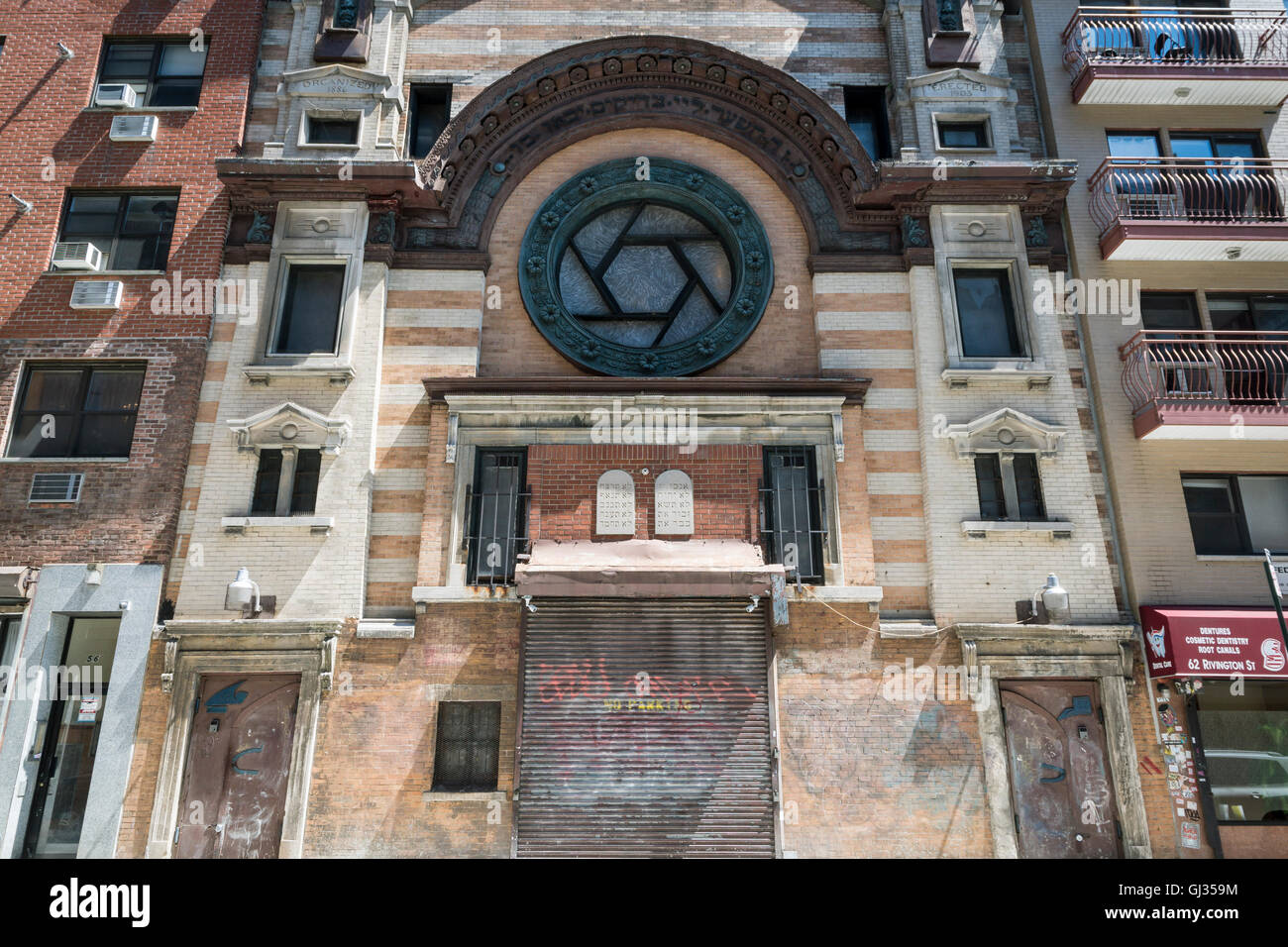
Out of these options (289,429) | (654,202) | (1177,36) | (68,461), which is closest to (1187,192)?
(1177,36)

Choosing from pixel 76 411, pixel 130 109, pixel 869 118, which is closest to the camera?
pixel 76 411

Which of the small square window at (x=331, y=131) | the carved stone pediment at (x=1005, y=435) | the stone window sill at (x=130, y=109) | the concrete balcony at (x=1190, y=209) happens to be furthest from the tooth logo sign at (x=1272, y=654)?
the stone window sill at (x=130, y=109)

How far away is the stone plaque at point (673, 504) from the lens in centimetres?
1216

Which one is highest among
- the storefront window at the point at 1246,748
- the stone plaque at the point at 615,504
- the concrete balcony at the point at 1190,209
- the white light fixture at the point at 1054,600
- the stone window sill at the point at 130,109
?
the stone window sill at the point at 130,109

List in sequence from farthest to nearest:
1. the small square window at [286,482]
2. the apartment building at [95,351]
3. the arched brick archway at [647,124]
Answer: the arched brick archway at [647,124]
the small square window at [286,482]
the apartment building at [95,351]

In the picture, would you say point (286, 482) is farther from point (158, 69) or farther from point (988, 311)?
point (988, 311)

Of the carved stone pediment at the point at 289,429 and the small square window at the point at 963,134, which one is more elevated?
the small square window at the point at 963,134

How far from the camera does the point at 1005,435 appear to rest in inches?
499

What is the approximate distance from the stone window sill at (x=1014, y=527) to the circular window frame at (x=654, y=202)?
480cm

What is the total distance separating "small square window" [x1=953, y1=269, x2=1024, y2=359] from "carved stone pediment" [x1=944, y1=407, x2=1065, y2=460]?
1321 millimetres

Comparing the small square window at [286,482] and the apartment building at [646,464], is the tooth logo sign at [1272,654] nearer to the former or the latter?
the apartment building at [646,464]

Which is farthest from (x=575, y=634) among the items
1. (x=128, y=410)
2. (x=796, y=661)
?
(x=128, y=410)

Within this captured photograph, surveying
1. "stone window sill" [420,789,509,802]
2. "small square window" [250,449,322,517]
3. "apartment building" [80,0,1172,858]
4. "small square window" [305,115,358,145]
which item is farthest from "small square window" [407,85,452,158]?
"stone window sill" [420,789,509,802]

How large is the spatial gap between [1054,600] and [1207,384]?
205 inches
